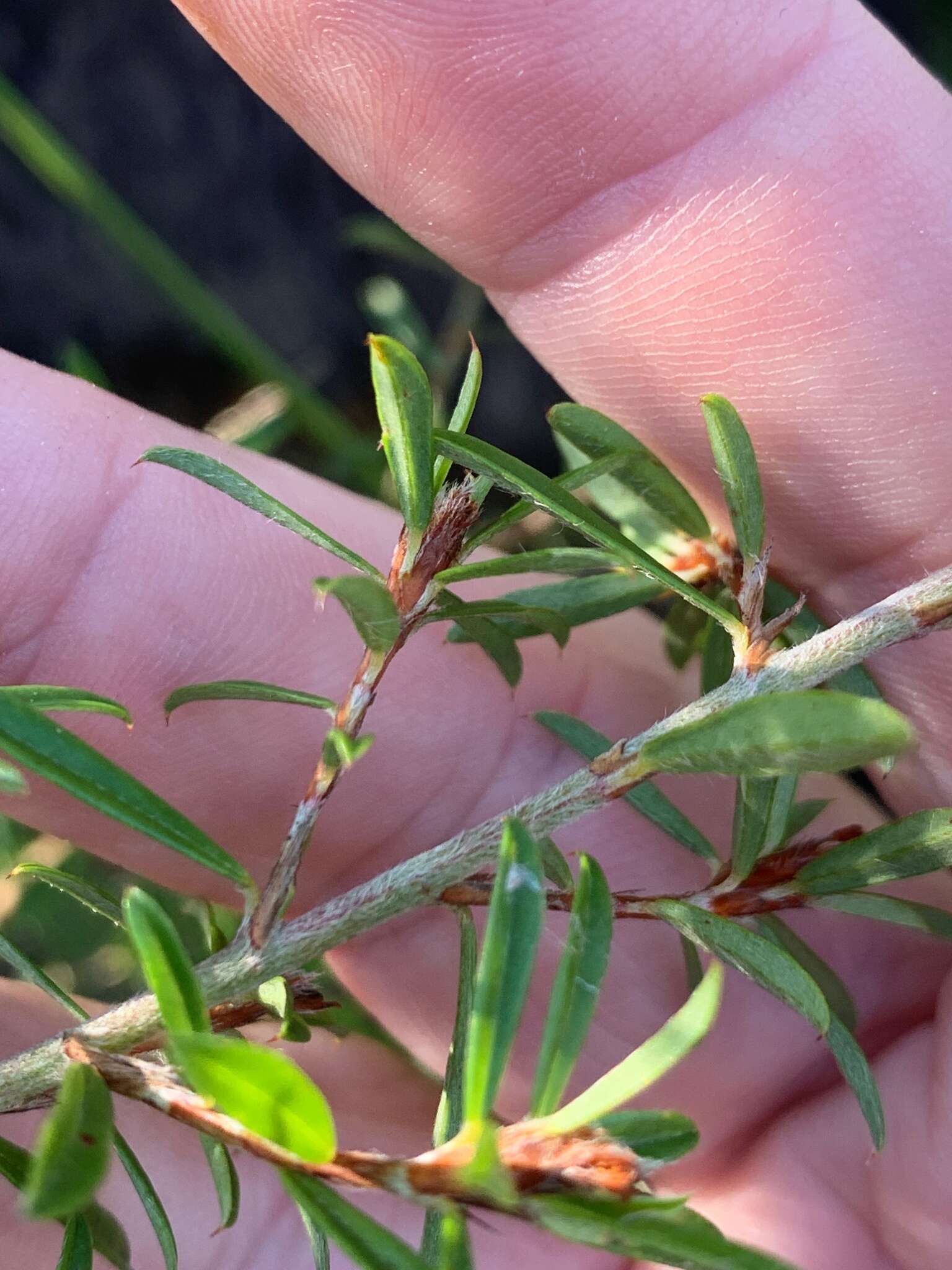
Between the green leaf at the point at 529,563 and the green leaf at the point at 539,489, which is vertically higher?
the green leaf at the point at 539,489

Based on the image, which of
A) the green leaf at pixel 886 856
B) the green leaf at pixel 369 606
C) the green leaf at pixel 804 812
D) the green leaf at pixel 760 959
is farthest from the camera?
the green leaf at pixel 804 812

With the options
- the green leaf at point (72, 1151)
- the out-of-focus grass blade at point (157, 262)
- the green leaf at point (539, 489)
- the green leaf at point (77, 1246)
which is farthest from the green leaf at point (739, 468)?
the out-of-focus grass blade at point (157, 262)

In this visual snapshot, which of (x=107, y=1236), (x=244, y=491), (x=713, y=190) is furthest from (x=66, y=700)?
(x=713, y=190)

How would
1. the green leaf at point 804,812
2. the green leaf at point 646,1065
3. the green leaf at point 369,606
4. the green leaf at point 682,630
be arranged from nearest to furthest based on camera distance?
the green leaf at point 646,1065, the green leaf at point 369,606, the green leaf at point 804,812, the green leaf at point 682,630

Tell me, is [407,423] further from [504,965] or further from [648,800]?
[648,800]

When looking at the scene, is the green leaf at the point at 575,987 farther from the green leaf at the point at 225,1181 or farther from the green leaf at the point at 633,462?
the green leaf at the point at 633,462

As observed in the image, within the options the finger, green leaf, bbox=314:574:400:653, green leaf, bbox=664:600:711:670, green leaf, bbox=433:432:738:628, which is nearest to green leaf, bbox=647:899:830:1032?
green leaf, bbox=433:432:738:628
